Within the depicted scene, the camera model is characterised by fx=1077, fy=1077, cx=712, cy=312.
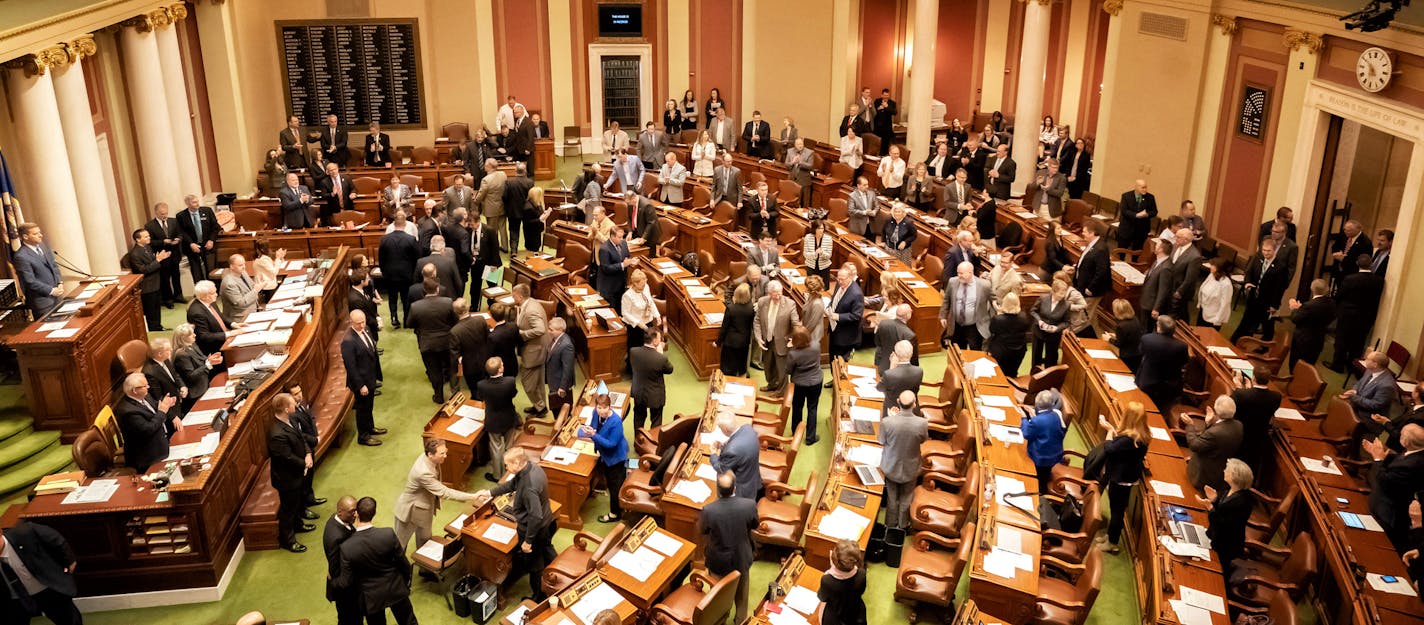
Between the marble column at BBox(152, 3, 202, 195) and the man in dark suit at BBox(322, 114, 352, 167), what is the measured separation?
234cm

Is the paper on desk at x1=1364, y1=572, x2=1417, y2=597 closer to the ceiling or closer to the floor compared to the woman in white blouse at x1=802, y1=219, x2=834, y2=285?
closer to the floor

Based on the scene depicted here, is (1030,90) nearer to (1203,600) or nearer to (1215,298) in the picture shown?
(1215,298)

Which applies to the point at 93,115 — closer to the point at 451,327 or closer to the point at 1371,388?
the point at 451,327

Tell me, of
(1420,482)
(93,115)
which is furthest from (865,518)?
(93,115)

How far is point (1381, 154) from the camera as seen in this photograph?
48.5ft

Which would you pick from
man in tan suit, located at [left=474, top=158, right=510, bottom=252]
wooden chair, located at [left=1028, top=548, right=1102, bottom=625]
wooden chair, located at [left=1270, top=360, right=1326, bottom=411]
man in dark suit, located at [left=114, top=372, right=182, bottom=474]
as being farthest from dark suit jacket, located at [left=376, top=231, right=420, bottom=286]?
wooden chair, located at [left=1270, top=360, right=1326, bottom=411]

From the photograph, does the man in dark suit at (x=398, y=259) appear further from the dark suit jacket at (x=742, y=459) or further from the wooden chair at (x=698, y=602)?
the wooden chair at (x=698, y=602)

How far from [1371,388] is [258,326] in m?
10.7

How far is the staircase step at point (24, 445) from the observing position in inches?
376

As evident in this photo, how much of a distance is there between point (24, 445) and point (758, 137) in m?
13.1

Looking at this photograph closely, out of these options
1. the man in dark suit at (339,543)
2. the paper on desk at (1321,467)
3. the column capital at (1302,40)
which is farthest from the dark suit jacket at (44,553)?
the column capital at (1302,40)

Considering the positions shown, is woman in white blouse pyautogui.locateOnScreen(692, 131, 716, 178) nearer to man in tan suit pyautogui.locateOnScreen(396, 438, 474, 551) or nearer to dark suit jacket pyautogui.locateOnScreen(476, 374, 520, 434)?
dark suit jacket pyautogui.locateOnScreen(476, 374, 520, 434)

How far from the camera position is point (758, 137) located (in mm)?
19797

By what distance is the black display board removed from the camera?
19812mm
